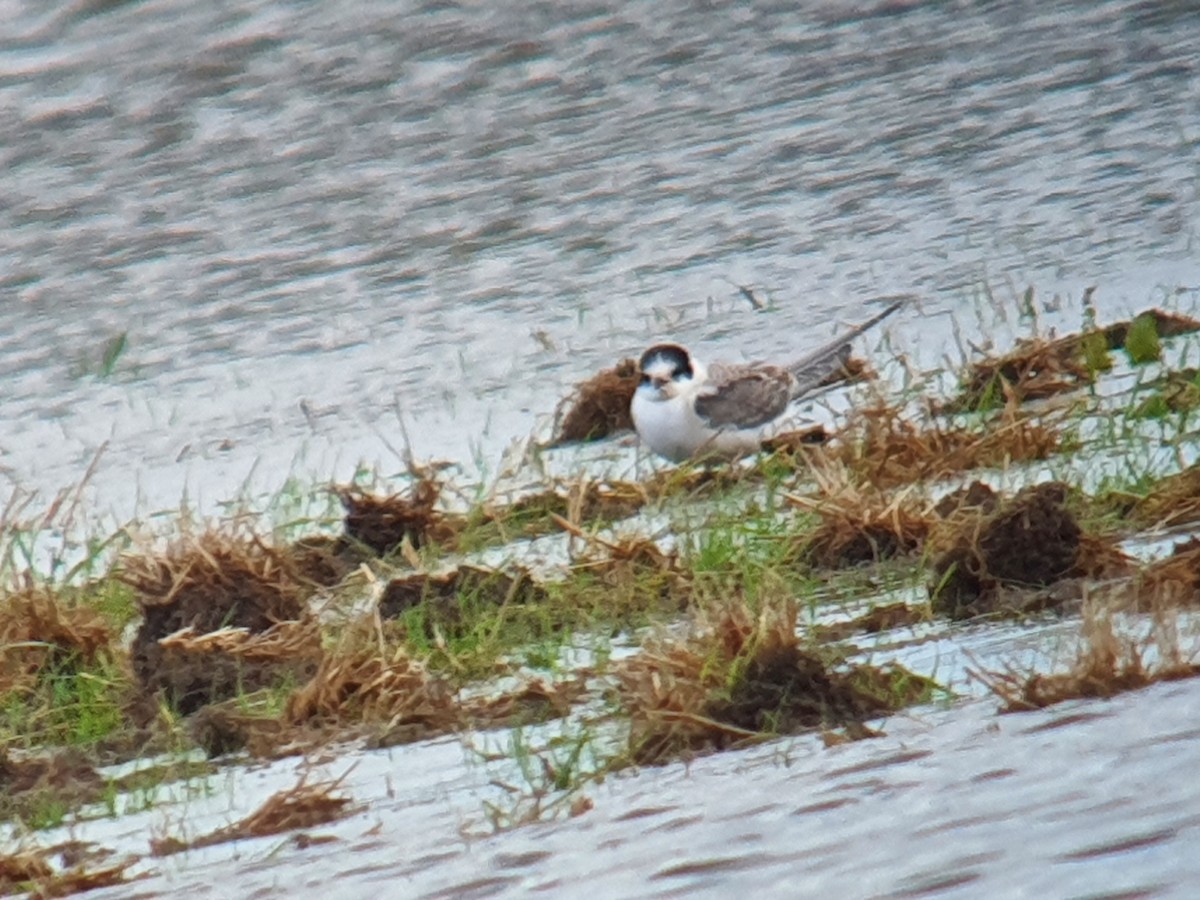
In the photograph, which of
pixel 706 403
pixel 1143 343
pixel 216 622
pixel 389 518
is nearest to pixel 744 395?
pixel 706 403

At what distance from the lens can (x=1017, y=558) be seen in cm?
632

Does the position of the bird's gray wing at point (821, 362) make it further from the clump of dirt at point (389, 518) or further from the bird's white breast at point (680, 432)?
the clump of dirt at point (389, 518)

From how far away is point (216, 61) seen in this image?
1619 centimetres

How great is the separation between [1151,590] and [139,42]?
11538 mm

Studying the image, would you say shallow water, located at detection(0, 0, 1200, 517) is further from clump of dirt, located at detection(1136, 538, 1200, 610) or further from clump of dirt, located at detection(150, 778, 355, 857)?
clump of dirt, located at detection(150, 778, 355, 857)

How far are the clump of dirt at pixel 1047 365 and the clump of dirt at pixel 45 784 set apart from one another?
153 inches

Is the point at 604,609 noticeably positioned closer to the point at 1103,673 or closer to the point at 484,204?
the point at 1103,673

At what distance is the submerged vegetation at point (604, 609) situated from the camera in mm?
5355

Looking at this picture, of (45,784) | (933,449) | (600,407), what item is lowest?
(600,407)

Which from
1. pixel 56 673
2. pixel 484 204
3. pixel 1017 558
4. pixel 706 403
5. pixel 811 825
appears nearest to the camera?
pixel 811 825

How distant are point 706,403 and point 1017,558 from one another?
301cm

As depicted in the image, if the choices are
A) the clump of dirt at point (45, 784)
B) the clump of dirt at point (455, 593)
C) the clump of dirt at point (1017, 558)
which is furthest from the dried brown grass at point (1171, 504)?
the clump of dirt at point (45, 784)

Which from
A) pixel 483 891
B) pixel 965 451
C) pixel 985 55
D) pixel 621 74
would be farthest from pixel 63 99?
pixel 483 891

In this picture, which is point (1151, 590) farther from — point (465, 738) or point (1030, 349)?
point (1030, 349)
